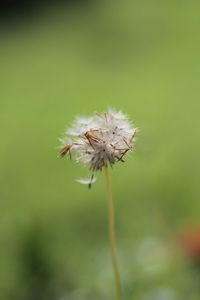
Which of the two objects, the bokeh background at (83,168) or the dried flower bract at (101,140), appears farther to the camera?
the bokeh background at (83,168)

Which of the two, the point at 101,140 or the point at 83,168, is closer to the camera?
the point at 101,140

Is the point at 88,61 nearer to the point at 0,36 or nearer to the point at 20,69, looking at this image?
the point at 20,69

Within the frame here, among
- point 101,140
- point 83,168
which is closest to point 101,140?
point 101,140

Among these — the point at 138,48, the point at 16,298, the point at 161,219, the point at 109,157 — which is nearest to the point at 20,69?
the point at 138,48

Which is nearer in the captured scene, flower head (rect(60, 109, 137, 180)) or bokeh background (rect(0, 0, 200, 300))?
flower head (rect(60, 109, 137, 180))

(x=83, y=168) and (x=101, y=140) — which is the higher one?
(x=83, y=168)

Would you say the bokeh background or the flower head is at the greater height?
the bokeh background

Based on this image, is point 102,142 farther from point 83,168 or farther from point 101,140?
point 83,168
